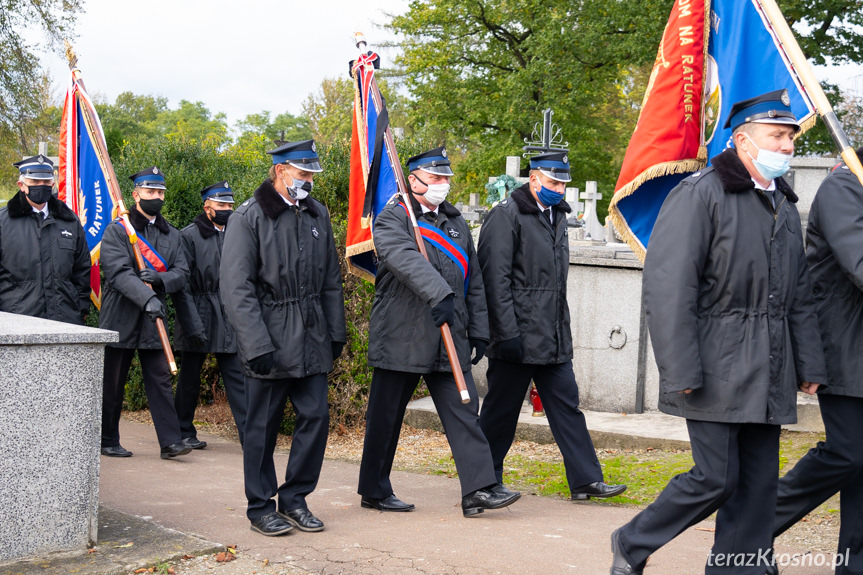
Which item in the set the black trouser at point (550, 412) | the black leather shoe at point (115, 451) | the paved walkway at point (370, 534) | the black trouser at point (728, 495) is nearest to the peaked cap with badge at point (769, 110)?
the black trouser at point (728, 495)

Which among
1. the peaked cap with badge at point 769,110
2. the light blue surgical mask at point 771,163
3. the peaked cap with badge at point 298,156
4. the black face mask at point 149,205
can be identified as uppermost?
the peaked cap with badge at point 769,110

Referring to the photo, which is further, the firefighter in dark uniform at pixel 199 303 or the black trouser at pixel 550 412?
the firefighter in dark uniform at pixel 199 303

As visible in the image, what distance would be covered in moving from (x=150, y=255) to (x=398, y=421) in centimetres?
296

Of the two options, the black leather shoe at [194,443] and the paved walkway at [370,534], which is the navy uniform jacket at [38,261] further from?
the paved walkway at [370,534]

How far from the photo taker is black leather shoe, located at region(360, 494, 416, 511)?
6.02 meters

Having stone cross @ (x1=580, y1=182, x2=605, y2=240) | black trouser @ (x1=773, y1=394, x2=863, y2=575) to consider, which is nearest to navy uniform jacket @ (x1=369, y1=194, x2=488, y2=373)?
black trouser @ (x1=773, y1=394, x2=863, y2=575)

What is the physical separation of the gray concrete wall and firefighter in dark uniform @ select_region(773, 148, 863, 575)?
3275 mm

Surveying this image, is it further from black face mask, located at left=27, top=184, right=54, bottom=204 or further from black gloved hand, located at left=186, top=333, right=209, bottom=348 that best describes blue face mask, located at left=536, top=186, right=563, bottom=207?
black face mask, located at left=27, top=184, right=54, bottom=204

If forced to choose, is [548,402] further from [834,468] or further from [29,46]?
[29,46]

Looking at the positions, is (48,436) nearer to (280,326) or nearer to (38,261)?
(280,326)

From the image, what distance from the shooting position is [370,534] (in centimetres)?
543

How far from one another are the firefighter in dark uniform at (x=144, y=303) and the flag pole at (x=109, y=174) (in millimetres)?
49

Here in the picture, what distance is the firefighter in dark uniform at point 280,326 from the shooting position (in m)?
5.46

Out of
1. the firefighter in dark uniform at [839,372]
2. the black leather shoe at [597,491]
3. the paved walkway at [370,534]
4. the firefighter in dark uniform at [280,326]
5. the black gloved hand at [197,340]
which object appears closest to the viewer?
the firefighter in dark uniform at [839,372]
